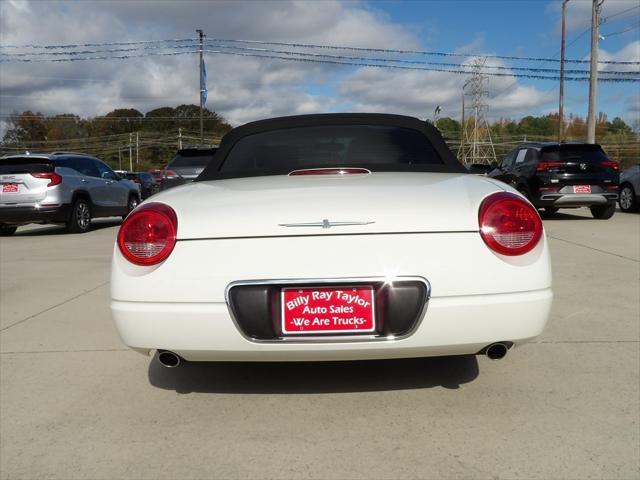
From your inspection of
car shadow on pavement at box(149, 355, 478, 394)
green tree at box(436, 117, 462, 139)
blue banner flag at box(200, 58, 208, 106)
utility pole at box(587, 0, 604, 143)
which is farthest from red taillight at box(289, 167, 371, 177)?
green tree at box(436, 117, 462, 139)

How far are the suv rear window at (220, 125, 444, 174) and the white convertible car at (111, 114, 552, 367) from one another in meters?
0.94

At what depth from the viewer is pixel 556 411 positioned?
2723mm

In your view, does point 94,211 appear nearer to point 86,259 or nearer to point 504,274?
point 86,259

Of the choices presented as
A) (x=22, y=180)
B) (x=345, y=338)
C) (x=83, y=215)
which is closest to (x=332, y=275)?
(x=345, y=338)

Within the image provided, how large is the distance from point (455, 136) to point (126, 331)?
3362 inches

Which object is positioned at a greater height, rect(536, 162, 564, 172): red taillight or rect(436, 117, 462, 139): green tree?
rect(436, 117, 462, 139): green tree

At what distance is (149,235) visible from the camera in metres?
2.54

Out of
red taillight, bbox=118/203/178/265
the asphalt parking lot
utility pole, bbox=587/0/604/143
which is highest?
utility pole, bbox=587/0/604/143

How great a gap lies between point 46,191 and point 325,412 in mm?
9737

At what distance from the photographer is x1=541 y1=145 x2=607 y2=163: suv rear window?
12.1 m

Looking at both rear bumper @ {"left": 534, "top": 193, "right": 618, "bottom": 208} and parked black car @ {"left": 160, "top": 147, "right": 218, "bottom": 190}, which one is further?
parked black car @ {"left": 160, "top": 147, "right": 218, "bottom": 190}

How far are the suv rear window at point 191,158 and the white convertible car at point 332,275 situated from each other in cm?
1074

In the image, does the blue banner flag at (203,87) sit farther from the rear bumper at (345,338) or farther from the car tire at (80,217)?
the rear bumper at (345,338)

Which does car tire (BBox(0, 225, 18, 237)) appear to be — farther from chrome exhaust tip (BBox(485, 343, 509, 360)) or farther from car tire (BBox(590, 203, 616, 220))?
car tire (BBox(590, 203, 616, 220))
